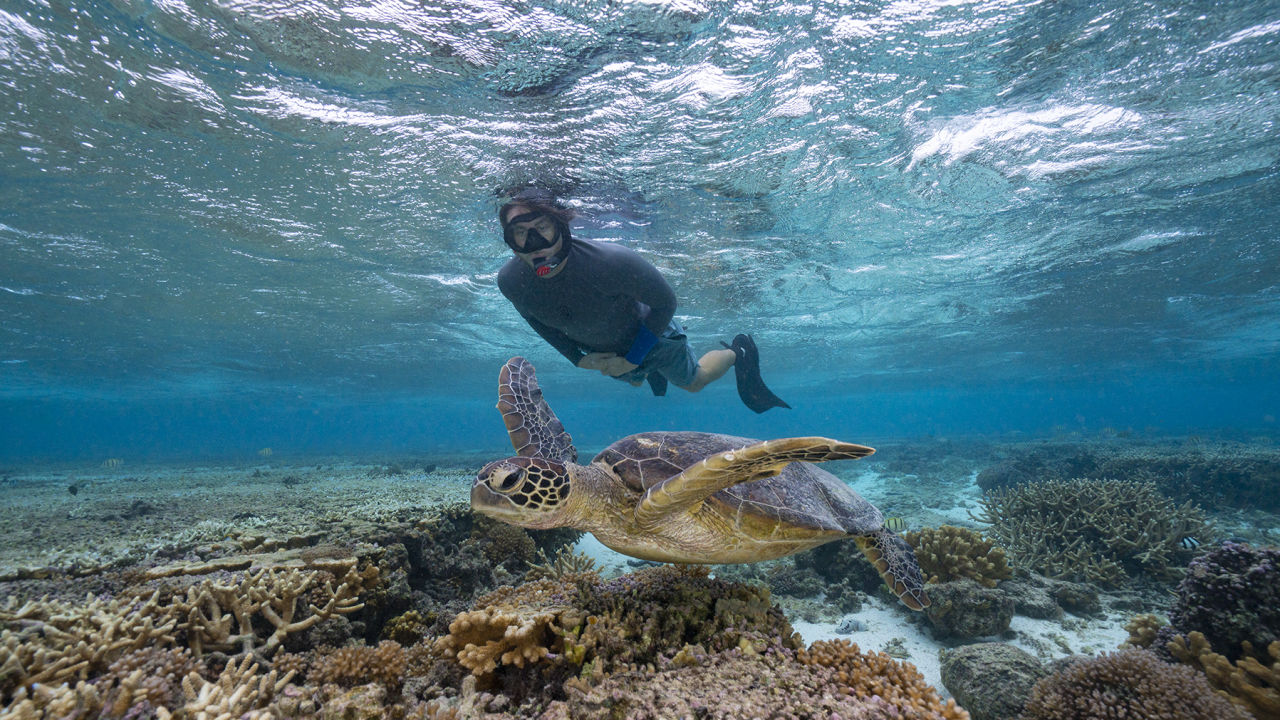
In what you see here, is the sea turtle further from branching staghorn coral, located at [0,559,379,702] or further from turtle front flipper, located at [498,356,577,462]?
branching staghorn coral, located at [0,559,379,702]

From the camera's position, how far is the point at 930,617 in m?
4.08

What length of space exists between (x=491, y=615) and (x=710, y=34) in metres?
6.10

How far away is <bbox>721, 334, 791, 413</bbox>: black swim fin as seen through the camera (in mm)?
8562

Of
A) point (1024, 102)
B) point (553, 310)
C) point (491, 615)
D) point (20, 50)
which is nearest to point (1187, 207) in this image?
point (1024, 102)

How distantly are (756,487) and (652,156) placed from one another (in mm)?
6089

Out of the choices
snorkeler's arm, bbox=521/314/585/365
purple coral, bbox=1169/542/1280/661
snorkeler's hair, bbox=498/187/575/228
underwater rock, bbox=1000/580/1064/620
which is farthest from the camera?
snorkeler's hair, bbox=498/187/575/228

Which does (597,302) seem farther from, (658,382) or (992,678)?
(992,678)

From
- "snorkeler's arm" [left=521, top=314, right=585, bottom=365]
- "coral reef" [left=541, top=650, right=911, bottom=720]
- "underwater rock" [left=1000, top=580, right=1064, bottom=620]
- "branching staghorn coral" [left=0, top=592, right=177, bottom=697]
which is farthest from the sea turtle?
"snorkeler's arm" [left=521, top=314, right=585, bottom=365]

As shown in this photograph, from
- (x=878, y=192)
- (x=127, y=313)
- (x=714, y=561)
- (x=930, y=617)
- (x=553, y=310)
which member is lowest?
(x=930, y=617)

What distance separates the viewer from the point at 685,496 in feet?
8.47

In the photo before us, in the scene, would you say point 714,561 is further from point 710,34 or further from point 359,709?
point 710,34

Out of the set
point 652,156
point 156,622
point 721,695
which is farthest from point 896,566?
point 652,156

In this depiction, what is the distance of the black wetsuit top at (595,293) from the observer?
20.4ft

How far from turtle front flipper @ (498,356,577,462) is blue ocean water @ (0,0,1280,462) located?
4012 millimetres
